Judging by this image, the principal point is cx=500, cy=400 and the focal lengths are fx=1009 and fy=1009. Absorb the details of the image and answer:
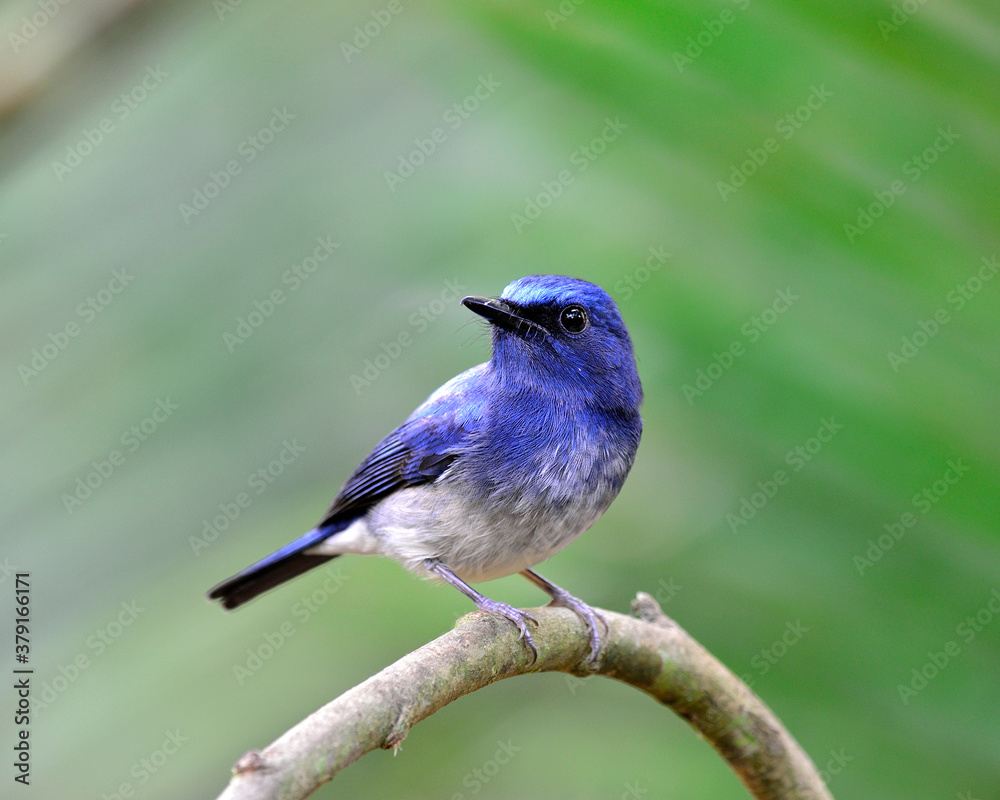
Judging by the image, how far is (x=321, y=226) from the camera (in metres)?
3.58

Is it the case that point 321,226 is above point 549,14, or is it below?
below

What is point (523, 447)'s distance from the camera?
3.19 metres

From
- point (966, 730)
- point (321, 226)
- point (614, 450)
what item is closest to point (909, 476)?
point (966, 730)

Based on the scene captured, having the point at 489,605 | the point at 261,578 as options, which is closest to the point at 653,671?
the point at 489,605

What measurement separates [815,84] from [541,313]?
126cm

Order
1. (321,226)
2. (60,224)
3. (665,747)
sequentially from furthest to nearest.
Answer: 1. (321,226)
2. (60,224)
3. (665,747)

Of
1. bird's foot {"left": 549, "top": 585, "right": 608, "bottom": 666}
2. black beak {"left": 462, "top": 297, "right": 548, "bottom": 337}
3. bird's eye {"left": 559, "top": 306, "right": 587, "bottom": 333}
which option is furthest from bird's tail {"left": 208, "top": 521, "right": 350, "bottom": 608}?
bird's eye {"left": 559, "top": 306, "right": 587, "bottom": 333}

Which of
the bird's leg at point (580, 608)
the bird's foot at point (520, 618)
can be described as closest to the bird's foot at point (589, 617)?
the bird's leg at point (580, 608)

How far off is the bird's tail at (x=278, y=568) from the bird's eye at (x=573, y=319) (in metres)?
1.23

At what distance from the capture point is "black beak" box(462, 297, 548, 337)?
2869 millimetres

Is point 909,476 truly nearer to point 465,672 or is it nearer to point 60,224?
point 465,672

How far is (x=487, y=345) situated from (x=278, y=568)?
1.27 m

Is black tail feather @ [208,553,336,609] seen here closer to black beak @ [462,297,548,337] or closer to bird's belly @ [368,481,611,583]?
bird's belly @ [368,481,611,583]

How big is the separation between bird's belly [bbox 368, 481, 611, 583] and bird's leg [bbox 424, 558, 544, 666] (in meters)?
0.03
